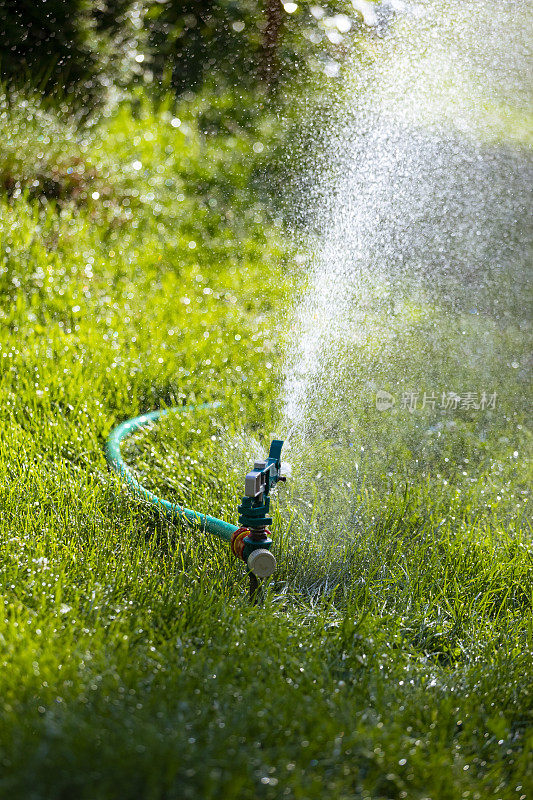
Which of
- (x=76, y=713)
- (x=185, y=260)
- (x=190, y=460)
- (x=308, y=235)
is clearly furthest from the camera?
(x=308, y=235)

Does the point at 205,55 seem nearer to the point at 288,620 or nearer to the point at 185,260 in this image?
the point at 185,260

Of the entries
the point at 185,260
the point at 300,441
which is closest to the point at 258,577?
the point at 300,441

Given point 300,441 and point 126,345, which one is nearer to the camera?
point 300,441

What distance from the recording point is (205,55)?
5.48 metres

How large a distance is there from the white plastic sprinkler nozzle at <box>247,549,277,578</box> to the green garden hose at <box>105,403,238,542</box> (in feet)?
0.40

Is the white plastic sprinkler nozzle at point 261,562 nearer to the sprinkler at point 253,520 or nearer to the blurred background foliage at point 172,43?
the sprinkler at point 253,520

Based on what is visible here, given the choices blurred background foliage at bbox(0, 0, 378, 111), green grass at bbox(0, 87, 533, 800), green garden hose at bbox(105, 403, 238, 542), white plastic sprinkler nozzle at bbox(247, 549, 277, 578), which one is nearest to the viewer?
green grass at bbox(0, 87, 533, 800)

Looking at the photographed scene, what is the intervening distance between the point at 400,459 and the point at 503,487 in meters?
0.34

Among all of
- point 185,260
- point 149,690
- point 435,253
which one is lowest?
point 185,260

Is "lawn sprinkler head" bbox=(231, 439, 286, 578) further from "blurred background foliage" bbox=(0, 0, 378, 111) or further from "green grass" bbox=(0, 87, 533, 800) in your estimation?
"blurred background foliage" bbox=(0, 0, 378, 111)

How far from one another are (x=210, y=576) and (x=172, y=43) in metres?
4.65

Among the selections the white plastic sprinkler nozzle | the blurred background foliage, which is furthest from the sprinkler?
the blurred background foliage

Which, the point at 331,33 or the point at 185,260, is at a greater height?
the point at 331,33

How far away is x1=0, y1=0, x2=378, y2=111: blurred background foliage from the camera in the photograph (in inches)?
200
